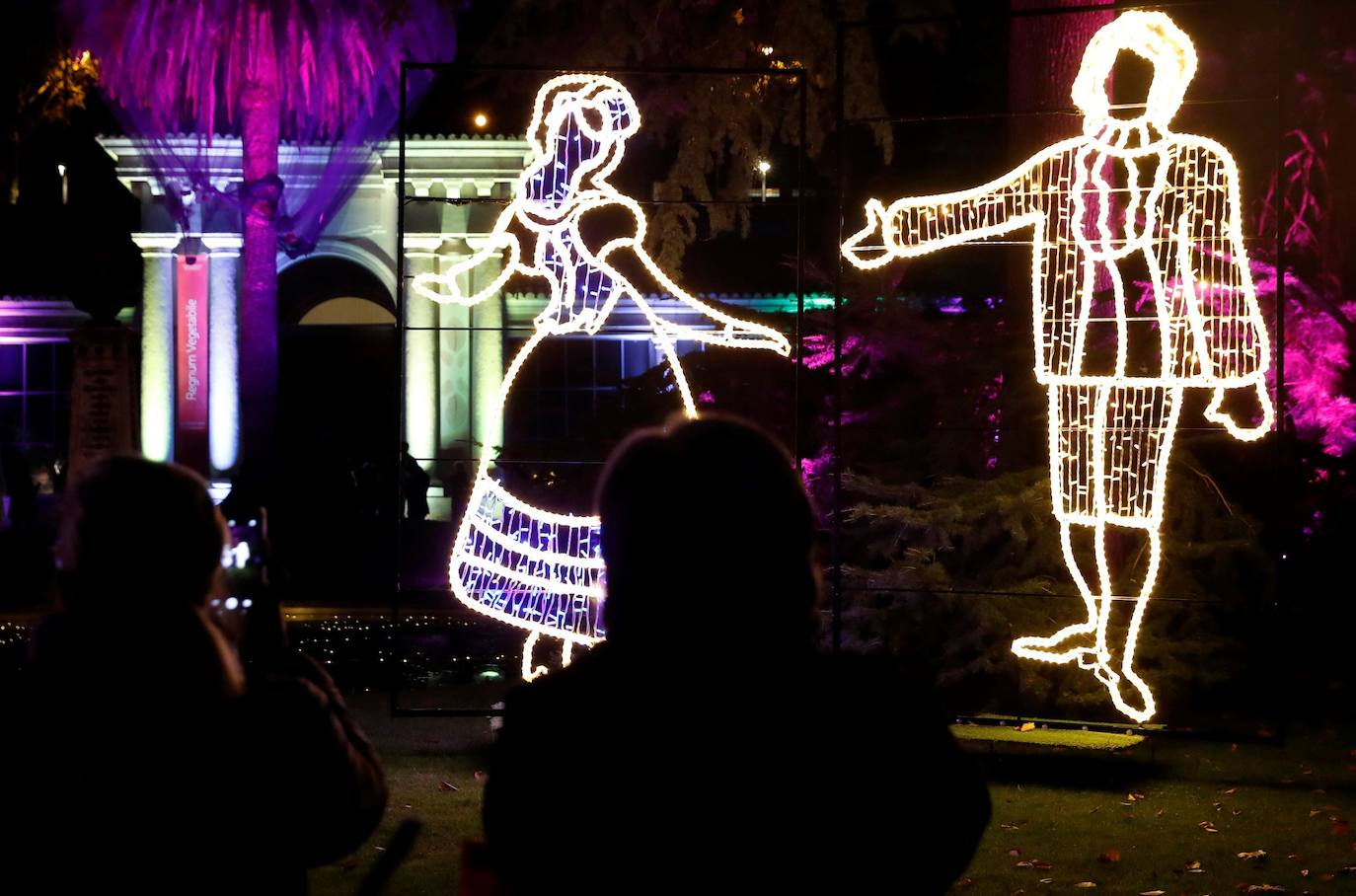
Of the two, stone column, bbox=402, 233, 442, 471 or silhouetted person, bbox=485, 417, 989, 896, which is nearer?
silhouetted person, bbox=485, 417, 989, 896

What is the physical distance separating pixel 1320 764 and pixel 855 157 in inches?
Answer: 486

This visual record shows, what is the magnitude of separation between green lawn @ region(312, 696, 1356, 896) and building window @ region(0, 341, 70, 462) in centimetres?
1358

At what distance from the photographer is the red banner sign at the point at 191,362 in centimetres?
1820

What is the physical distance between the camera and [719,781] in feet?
6.69

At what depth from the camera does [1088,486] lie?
7016 mm

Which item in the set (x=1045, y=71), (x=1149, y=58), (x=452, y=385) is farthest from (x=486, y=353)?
(x=1149, y=58)

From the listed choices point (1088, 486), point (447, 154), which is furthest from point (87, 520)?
point (447, 154)

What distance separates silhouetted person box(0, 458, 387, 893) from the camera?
7.12 ft

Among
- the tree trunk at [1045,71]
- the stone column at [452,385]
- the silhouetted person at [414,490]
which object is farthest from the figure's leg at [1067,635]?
the stone column at [452,385]

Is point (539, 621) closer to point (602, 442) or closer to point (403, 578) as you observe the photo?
point (602, 442)

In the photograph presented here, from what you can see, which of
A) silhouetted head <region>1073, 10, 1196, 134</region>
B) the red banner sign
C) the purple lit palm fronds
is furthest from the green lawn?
the red banner sign

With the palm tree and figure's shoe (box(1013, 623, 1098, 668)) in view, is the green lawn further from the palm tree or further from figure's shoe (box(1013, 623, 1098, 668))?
the palm tree

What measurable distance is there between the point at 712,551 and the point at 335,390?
19.6 metres

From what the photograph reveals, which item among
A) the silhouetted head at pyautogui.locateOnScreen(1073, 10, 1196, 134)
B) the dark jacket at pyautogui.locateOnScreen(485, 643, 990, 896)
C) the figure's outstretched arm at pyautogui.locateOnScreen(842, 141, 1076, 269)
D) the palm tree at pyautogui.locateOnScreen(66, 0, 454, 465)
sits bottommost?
the dark jacket at pyautogui.locateOnScreen(485, 643, 990, 896)
